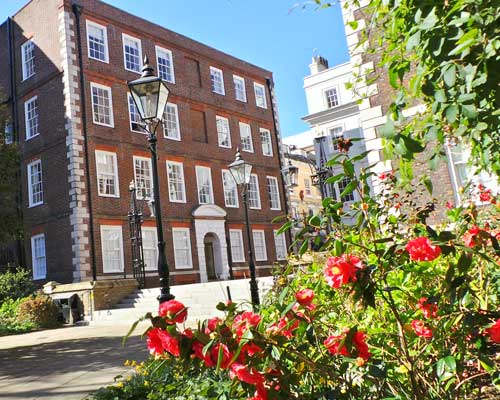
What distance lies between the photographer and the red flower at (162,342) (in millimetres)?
1999

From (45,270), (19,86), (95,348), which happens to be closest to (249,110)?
(19,86)

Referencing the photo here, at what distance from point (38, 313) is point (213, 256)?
994 cm

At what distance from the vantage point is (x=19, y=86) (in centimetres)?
2252

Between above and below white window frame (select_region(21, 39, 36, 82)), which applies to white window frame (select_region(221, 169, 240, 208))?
below

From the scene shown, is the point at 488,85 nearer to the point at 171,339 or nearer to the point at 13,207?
the point at 171,339

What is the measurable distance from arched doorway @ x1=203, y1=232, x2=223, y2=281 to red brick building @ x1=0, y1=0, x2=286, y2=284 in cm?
6

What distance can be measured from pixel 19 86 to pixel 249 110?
42.0 feet

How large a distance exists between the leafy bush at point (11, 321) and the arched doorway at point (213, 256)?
9370 mm

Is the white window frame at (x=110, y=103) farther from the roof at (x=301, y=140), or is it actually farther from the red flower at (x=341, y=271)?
the roof at (x=301, y=140)

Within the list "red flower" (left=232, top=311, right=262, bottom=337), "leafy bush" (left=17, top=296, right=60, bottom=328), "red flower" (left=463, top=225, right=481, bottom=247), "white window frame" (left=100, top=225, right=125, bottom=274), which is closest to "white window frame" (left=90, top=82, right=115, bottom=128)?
"white window frame" (left=100, top=225, right=125, bottom=274)

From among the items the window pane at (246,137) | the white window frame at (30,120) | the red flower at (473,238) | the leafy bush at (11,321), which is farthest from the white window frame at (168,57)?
the red flower at (473,238)

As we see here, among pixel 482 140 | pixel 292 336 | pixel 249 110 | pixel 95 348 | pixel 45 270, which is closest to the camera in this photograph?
pixel 292 336

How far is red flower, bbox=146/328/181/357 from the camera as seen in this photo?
200cm

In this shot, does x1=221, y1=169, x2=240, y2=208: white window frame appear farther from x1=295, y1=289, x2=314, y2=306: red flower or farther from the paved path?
x1=295, y1=289, x2=314, y2=306: red flower
